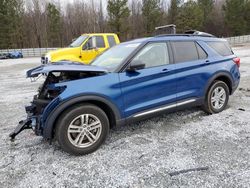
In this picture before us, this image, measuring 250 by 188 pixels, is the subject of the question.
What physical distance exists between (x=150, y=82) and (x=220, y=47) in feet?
7.13

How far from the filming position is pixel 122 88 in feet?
10.9

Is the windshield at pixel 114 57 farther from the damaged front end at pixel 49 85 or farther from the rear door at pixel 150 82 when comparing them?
the damaged front end at pixel 49 85

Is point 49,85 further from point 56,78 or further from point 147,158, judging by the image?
point 147,158

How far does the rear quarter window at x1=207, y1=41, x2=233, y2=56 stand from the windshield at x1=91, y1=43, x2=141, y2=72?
1.83m

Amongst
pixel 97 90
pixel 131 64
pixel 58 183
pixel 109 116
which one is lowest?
pixel 58 183

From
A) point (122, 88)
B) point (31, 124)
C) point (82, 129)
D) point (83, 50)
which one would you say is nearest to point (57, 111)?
point (82, 129)

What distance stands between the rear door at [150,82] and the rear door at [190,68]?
0.57ft

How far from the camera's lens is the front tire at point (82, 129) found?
3002 millimetres

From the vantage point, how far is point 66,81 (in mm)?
3102

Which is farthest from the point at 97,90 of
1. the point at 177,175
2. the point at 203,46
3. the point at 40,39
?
the point at 40,39

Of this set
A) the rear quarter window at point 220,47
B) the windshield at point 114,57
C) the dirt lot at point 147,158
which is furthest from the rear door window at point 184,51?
the dirt lot at point 147,158

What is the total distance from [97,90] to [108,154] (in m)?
0.97

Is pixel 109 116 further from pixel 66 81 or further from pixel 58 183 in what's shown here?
pixel 58 183

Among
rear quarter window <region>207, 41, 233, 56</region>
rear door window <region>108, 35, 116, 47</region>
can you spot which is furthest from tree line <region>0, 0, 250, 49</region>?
rear quarter window <region>207, 41, 233, 56</region>
